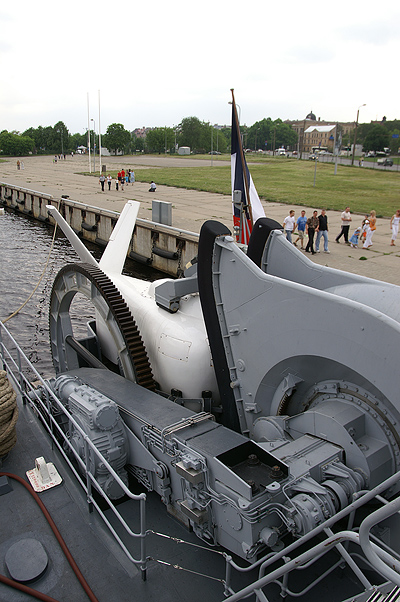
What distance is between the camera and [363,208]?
110ft

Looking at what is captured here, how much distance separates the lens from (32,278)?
74.5 feet

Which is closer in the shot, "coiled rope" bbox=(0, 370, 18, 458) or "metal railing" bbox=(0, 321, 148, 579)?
"metal railing" bbox=(0, 321, 148, 579)

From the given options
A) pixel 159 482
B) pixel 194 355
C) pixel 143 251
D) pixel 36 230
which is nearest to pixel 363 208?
pixel 143 251

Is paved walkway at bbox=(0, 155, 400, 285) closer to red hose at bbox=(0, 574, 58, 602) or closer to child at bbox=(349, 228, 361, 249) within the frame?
child at bbox=(349, 228, 361, 249)

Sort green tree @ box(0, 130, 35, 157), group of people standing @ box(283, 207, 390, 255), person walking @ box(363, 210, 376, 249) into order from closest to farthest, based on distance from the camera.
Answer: group of people standing @ box(283, 207, 390, 255) < person walking @ box(363, 210, 376, 249) < green tree @ box(0, 130, 35, 157)

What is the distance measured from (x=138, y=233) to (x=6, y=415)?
2112cm

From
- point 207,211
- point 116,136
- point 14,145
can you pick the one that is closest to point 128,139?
point 116,136

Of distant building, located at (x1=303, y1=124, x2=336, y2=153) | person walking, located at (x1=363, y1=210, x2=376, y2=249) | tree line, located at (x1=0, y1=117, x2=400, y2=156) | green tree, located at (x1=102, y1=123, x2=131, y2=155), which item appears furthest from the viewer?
distant building, located at (x1=303, y1=124, x2=336, y2=153)

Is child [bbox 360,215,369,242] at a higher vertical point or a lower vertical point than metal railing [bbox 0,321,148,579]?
higher

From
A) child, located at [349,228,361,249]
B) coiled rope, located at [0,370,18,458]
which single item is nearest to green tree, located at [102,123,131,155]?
child, located at [349,228,361,249]

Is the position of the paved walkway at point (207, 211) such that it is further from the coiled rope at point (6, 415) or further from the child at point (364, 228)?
the coiled rope at point (6, 415)

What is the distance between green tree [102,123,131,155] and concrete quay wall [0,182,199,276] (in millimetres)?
79283

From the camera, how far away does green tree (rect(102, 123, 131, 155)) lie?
11488 centimetres

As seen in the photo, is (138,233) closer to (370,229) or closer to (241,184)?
(370,229)
